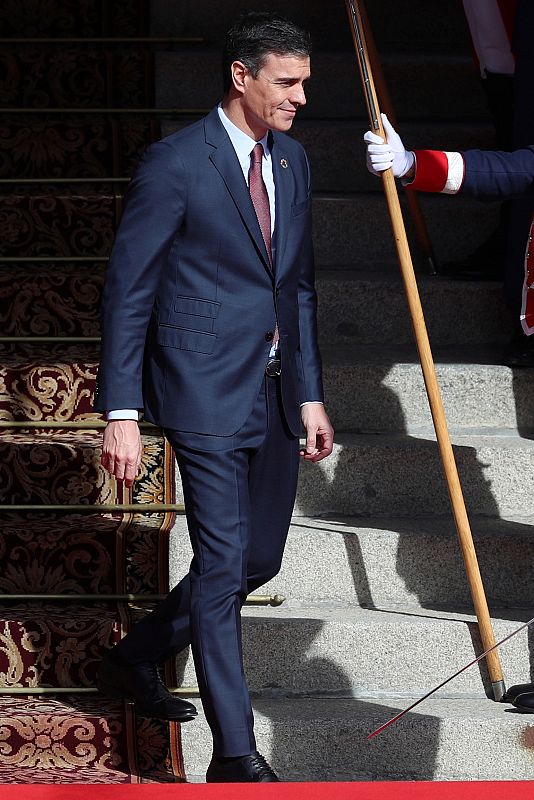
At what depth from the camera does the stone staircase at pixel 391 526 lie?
2.67 meters

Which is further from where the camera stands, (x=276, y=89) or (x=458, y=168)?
(x=458, y=168)

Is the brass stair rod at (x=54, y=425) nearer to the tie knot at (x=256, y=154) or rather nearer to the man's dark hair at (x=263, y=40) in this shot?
the tie knot at (x=256, y=154)

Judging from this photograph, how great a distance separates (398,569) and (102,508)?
2.43ft

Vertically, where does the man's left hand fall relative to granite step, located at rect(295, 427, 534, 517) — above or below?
above

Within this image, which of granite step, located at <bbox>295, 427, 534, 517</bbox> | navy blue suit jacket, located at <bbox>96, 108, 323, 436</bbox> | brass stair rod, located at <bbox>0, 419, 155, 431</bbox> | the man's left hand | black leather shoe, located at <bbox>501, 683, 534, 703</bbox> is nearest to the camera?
navy blue suit jacket, located at <bbox>96, 108, 323, 436</bbox>

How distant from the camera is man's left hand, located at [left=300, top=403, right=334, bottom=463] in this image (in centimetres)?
252

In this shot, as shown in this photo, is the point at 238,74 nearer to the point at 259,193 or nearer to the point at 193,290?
the point at 259,193

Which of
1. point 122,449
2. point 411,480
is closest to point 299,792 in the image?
point 122,449

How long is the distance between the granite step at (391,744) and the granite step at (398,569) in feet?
1.13

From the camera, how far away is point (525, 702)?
8.79 feet

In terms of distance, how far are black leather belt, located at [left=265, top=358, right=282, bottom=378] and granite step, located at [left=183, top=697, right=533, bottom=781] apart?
2.47 feet

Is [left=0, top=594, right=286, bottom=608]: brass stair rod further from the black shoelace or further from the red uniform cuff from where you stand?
the red uniform cuff

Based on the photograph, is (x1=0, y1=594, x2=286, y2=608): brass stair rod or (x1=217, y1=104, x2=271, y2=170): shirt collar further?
(x1=0, y1=594, x2=286, y2=608): brass stair rod

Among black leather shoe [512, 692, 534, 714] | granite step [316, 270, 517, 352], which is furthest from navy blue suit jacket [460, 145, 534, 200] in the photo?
granite step [316, 270, 517, 352]
